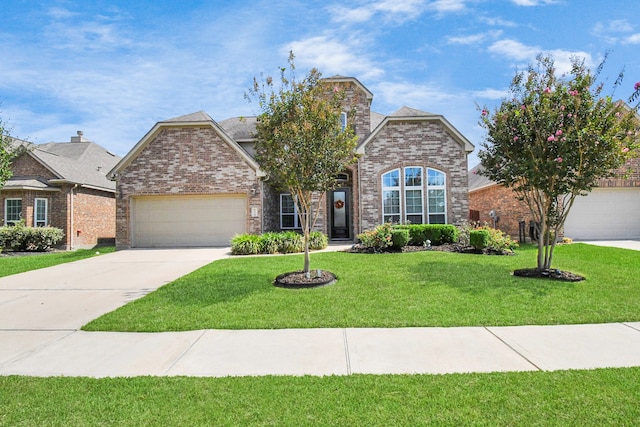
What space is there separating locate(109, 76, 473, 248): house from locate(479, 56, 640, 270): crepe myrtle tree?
733 cm

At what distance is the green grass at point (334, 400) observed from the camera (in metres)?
2.74

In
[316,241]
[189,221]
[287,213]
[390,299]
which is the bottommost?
[390,299]

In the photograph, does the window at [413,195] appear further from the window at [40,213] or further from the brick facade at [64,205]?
the window at [40,213]

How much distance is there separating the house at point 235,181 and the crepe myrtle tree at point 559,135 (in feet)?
24.1

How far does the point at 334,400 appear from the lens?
3.02 meters

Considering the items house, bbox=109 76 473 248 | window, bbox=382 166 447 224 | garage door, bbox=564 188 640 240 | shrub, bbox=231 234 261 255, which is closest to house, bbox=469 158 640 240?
garage door, bbox=564 188 640 240

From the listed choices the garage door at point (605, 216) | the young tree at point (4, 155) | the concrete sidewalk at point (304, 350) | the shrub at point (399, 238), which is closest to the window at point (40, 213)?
the young tree at point (4, 155)

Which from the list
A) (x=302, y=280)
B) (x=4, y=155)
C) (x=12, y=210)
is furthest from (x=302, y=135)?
(x=12, y=210)

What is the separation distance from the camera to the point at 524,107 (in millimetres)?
8141

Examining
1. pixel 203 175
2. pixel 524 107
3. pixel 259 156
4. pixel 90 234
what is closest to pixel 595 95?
pixel 524 107

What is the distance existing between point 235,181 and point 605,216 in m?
16.8

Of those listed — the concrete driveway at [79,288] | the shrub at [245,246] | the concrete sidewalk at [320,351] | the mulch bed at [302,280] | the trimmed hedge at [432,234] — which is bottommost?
the concrete sidewalk at [320,351]

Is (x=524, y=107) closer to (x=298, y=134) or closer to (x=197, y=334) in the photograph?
(x=298, y=134)

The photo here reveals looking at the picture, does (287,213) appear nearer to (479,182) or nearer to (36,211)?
(36,211)
